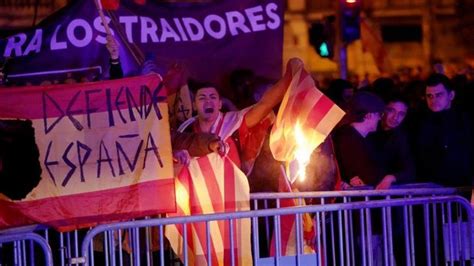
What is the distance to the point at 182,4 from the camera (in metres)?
10.5

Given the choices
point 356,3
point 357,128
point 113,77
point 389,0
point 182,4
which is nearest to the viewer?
point 113,77

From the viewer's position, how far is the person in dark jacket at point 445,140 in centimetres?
991

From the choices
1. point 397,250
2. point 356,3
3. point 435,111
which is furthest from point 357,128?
point 356,3

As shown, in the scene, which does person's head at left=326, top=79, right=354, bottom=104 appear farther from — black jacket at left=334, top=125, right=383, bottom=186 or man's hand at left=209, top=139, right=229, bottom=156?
man's hand at left=209, top=139, right=229, bottom=156

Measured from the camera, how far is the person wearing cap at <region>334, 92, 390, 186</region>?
31.9 ft

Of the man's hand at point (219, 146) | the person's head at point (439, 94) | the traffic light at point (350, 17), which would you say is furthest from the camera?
the traffic light at point (350, 17)

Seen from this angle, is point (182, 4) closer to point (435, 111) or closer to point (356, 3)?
point (435, 111)

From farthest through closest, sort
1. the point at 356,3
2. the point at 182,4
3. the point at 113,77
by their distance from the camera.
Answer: the point at 356,3 < the point at 182,4 < the point at 113,77

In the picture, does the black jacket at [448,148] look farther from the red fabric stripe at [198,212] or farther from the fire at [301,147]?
the red fabric stripe at [198,212]

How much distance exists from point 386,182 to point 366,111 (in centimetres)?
58

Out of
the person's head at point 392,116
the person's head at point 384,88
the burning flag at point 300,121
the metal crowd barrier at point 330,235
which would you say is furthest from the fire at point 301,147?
the person's head at point 384,88

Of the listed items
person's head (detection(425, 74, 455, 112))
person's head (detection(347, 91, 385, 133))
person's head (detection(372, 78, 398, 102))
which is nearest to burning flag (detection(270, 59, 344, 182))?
person's head (detection(347, 91, 385, 133))

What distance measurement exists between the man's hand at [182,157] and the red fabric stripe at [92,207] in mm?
405

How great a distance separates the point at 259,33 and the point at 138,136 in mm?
3042
